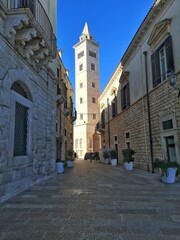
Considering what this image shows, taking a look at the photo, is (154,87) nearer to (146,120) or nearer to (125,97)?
(146,120)

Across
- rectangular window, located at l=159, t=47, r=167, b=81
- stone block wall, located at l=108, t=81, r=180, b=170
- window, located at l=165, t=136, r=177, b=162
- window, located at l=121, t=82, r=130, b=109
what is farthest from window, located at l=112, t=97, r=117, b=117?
window, located at l=165, t=136, r=177, b=162

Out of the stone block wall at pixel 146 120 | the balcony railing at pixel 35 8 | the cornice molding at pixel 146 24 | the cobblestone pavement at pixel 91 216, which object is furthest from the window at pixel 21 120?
the cornice molding at pixel 146 24

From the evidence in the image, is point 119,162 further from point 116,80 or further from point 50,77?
point 50,77

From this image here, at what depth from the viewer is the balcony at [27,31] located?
4.42 meters

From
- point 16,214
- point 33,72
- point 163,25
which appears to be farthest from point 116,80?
point 16,214

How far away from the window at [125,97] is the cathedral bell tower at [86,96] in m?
20.8

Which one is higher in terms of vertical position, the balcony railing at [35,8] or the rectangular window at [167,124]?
the balcony railing at [35,8]

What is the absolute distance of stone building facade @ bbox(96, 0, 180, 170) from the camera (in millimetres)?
7691

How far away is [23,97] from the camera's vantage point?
5.49 m

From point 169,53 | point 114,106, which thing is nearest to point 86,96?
point 114,106

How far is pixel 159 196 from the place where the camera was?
4543 mm

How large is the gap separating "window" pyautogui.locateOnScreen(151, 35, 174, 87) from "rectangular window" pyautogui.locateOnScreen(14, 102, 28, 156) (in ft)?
20.1

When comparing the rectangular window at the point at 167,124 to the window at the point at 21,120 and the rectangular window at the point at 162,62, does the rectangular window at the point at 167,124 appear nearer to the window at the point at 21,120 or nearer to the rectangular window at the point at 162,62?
the rectangular window at the point at 162,62

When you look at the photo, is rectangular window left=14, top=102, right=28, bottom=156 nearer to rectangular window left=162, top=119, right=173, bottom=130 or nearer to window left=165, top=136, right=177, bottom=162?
rectangular window left=162, top=119, right=173, bottom=130
